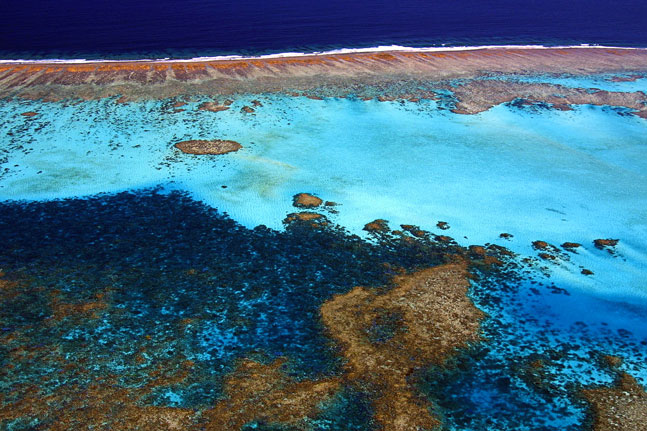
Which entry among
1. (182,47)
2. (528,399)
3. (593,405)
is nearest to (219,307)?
(528,399)

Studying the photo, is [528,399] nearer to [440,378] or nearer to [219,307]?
[440,378]

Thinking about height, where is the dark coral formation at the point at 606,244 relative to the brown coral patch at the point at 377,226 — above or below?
→ below

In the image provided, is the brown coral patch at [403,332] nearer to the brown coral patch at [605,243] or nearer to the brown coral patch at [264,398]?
the brown coral patch at [264,398]

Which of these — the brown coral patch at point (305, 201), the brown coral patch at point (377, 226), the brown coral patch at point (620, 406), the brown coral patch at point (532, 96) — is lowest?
the brown coral patch at point (620, 406)

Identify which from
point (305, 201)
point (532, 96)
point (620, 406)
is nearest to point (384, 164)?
point (305, 201)

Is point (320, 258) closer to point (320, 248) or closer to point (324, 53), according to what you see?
point (320, 248)

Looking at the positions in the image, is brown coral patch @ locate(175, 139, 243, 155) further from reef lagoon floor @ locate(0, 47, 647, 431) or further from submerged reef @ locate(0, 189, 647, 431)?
submerged reef @ locate(0, 189, 647, 431)

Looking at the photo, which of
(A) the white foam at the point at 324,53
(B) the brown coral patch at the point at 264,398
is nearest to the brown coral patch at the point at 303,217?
(B) the brown coral patch at the point at 264,398
